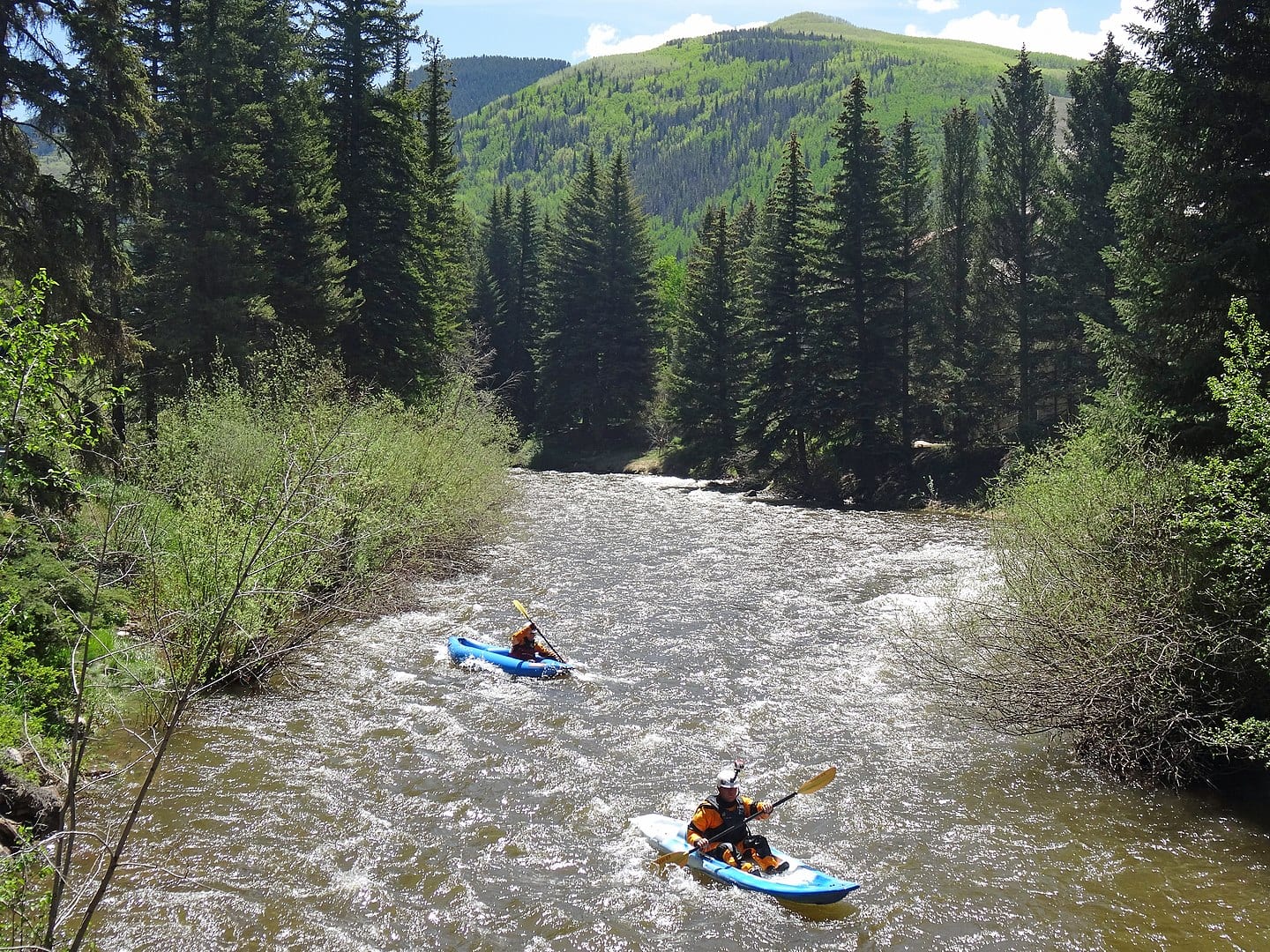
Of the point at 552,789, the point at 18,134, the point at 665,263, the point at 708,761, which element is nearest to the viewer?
the point at 552,789

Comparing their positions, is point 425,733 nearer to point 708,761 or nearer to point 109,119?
point 708,761

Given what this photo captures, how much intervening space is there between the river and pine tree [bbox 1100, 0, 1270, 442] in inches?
202

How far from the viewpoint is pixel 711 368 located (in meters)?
44.5

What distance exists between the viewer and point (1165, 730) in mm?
9742

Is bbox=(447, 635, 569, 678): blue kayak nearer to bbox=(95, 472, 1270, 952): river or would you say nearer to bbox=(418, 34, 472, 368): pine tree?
bbox=(95, 472, 1270, 952): river

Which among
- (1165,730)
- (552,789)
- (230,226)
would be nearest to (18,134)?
(230,226)

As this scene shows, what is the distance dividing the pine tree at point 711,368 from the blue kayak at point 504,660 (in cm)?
2921

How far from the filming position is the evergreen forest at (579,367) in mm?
8750

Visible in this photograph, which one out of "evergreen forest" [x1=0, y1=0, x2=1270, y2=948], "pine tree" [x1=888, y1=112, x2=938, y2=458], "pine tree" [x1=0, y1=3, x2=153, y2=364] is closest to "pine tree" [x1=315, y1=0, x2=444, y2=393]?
"evergreen forest" [x1=0, y1=0, x2=1270, y2=948]

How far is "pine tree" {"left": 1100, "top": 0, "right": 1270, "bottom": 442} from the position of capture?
11.1 m

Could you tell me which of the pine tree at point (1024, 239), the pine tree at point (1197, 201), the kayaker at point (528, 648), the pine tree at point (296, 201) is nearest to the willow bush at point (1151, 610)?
the pine tree at point (1197, 201)

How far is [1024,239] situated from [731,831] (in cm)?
3166

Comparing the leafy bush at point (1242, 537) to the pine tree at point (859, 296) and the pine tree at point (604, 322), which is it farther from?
the pine tree at point (604, 322)

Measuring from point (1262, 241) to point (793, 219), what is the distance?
28.7m
